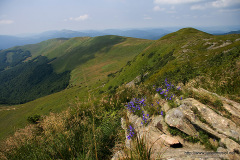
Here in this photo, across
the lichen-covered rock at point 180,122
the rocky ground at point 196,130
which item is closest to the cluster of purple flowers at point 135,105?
the rocky ground at point 196,130

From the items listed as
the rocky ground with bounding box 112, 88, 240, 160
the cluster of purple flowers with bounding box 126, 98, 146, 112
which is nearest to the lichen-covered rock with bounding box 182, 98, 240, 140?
the rocky ground with bounding box 112, 88, 240, 160

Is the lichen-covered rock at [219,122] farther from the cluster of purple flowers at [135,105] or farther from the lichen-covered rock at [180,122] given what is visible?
the cluster of purple flowers at [135,105]

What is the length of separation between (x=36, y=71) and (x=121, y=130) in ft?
720

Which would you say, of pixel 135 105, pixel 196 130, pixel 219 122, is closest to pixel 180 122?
pixel 196 130

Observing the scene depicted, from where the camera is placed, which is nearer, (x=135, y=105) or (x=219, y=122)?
(x=219, y=122)

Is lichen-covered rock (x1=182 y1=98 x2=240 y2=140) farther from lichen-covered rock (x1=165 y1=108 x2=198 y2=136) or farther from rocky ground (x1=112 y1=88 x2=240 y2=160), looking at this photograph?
lichen-covered rock (x1=165 y1=108 x2=198 y2=136)

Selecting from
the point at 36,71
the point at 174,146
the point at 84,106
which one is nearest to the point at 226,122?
the point at 174,146

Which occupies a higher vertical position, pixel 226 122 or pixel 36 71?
pixel 226 122

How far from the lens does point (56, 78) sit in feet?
483

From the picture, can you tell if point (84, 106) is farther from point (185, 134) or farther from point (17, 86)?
point (17, 86)

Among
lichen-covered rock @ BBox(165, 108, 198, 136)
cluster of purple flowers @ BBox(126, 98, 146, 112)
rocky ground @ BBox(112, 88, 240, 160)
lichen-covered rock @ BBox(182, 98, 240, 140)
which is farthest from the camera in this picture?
cluster of purple flowers @ BBox(126, 98, 146, 112)

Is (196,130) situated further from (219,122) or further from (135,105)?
(135,105)

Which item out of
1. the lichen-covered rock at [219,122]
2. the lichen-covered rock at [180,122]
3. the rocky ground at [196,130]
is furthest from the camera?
the lichen-covered rock at [180,122]

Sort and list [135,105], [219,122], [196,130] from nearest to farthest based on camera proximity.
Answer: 1. [219,122]
2. [196,130]
3. [135,105]
